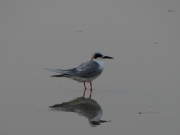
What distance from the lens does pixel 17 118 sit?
566 cm

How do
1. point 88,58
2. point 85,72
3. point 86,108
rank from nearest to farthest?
1. point 86,108
2. point 85,72
3. point 88,58

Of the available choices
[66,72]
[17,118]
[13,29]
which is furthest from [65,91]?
[13,29]

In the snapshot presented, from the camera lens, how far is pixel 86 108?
618 centimetres

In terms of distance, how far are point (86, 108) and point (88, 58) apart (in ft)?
8.16

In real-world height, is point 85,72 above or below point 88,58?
below

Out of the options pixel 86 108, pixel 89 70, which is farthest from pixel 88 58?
pixel 86 108

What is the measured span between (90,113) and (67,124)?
53 cm

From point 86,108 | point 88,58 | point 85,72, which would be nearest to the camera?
point 86,108

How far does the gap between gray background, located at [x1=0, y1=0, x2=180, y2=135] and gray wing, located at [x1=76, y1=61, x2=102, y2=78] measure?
0.66 feet

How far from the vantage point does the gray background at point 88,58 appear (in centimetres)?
562

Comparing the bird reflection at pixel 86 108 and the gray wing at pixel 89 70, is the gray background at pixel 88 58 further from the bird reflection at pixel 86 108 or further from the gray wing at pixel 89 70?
the gray wing at pixel 89 70

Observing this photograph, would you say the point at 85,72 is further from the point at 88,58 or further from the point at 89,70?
the point at 88,58

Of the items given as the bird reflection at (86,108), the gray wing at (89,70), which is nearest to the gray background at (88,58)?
the bird reflection at (86,108)

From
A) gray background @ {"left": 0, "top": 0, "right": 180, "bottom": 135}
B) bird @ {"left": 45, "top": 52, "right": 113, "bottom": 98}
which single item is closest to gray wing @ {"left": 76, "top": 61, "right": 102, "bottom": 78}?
bird @ {"left": 45, "top": 52, "right": 113, "bottom": 98}
